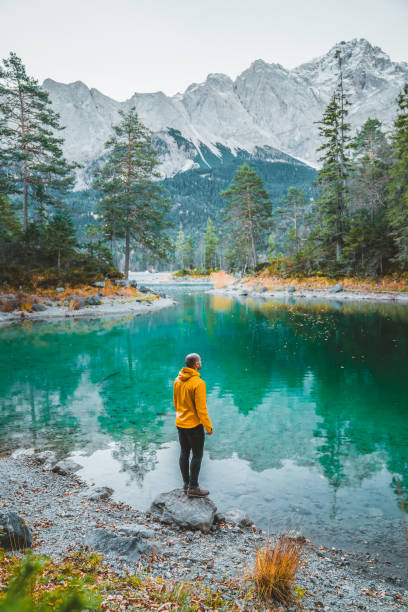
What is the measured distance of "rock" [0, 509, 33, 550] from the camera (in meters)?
4.16

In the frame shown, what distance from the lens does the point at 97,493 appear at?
634cm

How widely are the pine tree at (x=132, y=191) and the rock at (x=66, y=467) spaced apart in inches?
1407

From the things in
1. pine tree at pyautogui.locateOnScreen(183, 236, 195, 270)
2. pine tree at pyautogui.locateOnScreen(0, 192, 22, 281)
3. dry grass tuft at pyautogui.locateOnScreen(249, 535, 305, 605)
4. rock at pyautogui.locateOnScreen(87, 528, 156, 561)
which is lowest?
rock at pyautogui.locateOnScreen(87, 528, 156, 561)

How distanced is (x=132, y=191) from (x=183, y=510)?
41559 mm

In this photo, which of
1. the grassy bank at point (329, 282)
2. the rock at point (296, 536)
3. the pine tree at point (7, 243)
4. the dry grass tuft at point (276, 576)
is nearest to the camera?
the dry grass tuft at point (276, 576)

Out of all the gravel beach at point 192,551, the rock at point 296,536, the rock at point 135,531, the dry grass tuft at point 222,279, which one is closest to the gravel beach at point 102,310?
the gravel beach at point 192,551

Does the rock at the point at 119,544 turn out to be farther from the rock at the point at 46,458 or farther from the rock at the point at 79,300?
the rock at the point at 79,300

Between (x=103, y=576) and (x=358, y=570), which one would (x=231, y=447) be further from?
(x=103, y=576)

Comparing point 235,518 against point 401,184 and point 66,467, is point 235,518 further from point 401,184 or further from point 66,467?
point 401,184

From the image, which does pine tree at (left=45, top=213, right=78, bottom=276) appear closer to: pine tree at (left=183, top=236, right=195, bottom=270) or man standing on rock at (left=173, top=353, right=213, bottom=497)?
man standing on rock at (left=173, top=353, right=213, bottom=497)

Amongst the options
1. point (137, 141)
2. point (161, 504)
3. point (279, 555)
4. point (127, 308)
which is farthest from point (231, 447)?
point (137, 141)

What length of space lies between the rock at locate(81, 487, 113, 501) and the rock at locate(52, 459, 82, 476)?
83 centimetres

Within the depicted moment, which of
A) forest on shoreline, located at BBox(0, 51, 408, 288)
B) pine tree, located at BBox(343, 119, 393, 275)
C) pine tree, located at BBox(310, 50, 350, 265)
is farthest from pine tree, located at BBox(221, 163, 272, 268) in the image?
pine tree, located at BBox(343, 119, 393, 275)

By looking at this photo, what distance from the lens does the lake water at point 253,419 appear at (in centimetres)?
636
